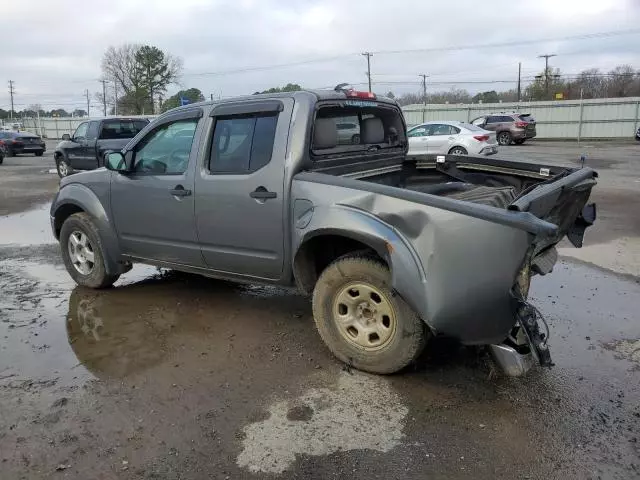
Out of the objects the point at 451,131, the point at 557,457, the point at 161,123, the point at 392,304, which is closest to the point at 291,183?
the point at 392,304

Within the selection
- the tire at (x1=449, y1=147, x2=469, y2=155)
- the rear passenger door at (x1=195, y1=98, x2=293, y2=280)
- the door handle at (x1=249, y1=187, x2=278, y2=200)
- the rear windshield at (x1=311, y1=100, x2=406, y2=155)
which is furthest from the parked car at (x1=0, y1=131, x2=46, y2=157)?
the door handle at (x1=249, y1=187, x2=278, y2=200)

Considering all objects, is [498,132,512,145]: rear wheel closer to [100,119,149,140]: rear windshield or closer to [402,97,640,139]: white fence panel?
[402,97,640,139]: white fence panel

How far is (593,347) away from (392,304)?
5.80 feet

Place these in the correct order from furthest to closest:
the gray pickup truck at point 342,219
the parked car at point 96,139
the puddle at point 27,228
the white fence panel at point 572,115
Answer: the white fence panel at point 572,115, the parked car at point 96,139, the puddle at point 27,228, the gray pickup truck at point 342,219

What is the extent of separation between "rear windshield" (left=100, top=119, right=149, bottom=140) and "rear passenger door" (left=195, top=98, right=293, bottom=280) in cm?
1274

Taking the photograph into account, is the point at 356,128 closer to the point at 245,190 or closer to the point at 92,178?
the point at 245,190

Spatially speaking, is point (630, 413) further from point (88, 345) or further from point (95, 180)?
point (95, 180)

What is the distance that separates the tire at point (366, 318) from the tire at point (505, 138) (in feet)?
93.2

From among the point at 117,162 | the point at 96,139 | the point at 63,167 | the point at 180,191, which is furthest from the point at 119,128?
the point at 180,191

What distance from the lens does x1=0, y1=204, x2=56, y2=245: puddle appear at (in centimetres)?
852

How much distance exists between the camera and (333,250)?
4.17m

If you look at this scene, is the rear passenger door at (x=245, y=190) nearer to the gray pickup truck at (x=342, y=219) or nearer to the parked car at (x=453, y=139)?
the gray pickup truck at (x=342, y=219)

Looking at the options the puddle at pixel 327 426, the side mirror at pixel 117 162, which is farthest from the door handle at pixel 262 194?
the side mirror at pixel 117 162

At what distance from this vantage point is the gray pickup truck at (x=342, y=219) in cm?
323
